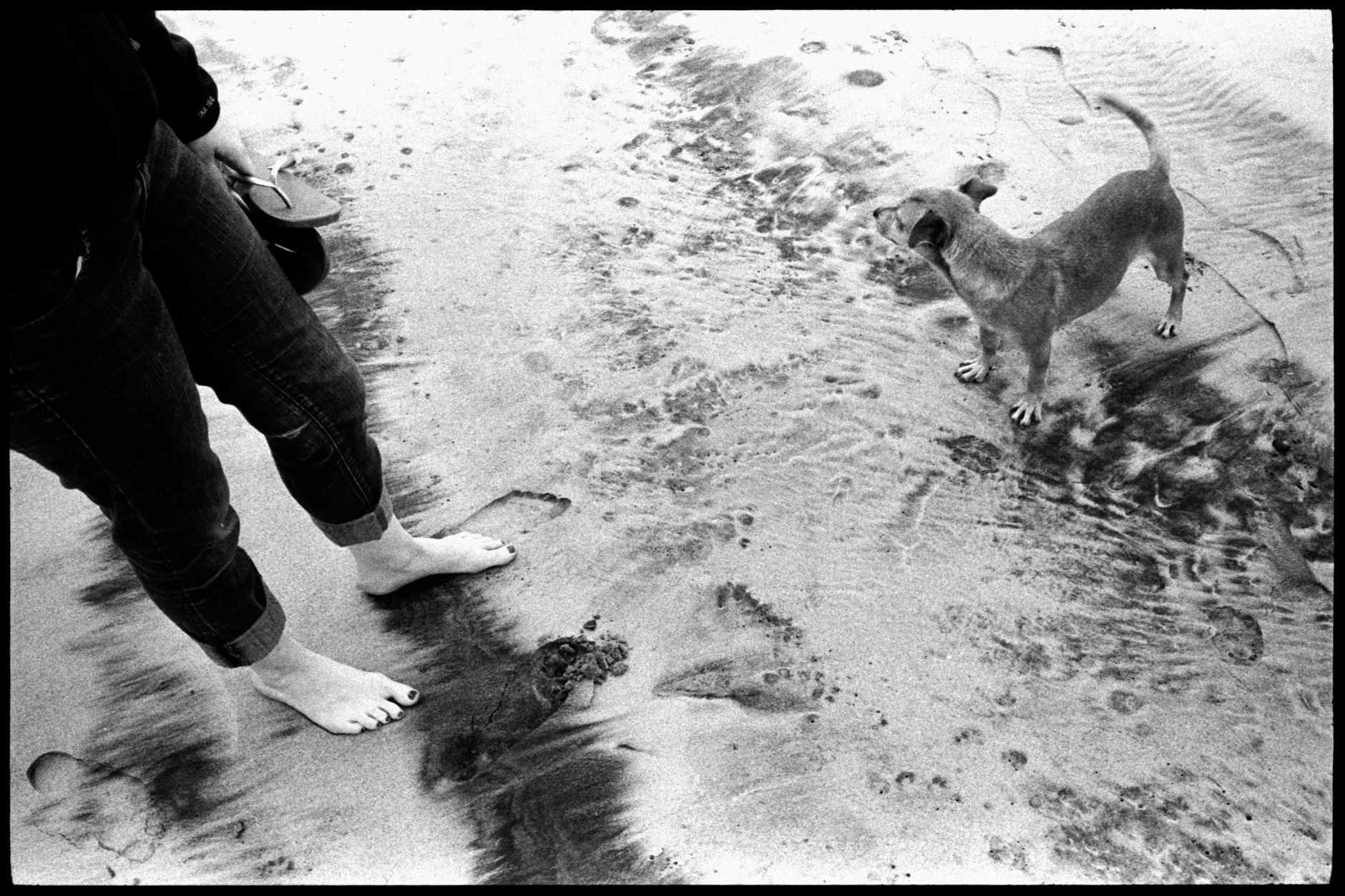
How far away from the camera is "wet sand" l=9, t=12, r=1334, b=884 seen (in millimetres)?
2578

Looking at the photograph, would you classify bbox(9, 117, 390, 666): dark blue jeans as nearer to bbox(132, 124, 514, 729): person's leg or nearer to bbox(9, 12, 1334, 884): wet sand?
bbox(132, 124, 514, 729): person's leg

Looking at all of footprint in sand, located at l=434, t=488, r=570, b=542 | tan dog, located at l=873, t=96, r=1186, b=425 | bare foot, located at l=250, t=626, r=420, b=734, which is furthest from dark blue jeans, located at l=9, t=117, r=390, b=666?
tan dog, located at l=873, t=96, r=1186, b=425

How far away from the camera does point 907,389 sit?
3631 millimetres

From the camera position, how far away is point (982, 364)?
3.70m

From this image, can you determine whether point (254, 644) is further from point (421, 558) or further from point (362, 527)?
point (421, 558)

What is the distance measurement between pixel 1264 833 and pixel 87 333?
9.18ft

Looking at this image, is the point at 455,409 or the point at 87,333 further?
the point at 455,409

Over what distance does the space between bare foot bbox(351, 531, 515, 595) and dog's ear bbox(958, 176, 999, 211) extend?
2.05 m

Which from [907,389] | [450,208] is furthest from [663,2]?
[907,389]

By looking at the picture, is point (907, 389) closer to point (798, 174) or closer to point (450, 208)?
point (798, 174)

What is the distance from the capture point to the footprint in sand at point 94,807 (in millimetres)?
2594

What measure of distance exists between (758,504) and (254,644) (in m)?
1.55

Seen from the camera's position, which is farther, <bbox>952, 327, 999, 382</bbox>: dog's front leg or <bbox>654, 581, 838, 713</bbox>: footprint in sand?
<bbox>952, 327, 999, 382</bbox>: dog's front leg

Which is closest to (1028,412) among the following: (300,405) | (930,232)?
(930,232)
